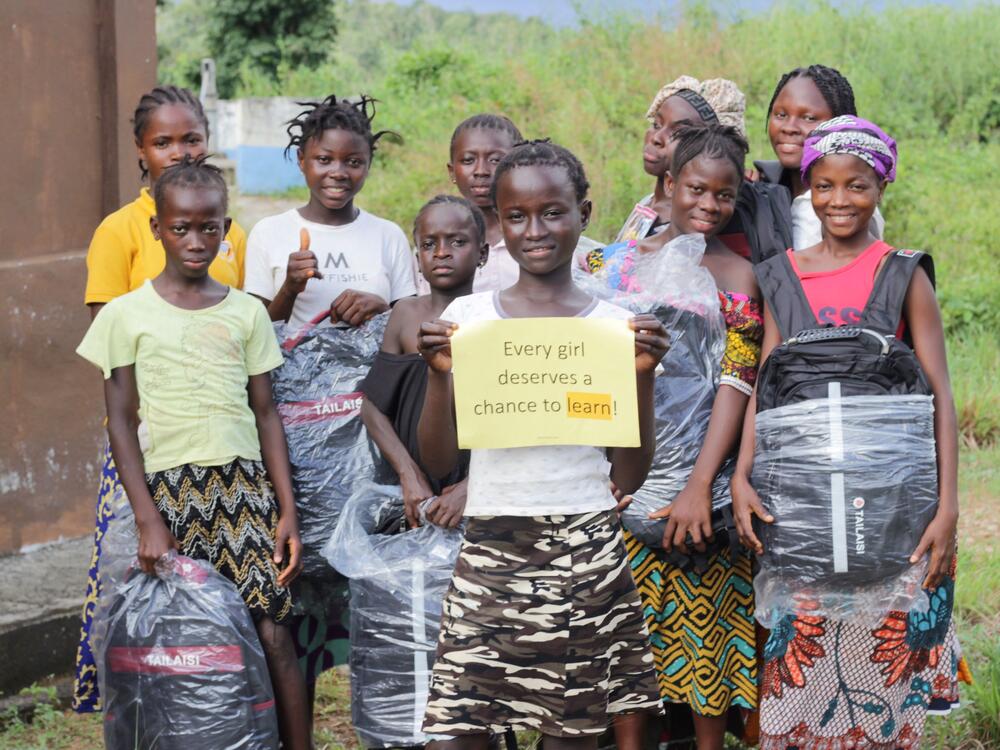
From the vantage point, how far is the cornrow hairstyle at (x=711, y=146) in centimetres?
343

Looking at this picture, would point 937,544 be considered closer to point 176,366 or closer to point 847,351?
point 847,351

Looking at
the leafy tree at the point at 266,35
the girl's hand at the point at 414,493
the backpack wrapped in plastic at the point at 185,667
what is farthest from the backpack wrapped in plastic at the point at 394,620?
the leafy tree at the point at 266,35

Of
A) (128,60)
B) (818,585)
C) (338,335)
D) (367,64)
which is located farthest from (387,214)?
(367,64)

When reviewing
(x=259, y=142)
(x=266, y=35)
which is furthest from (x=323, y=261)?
(x=266, y=35)

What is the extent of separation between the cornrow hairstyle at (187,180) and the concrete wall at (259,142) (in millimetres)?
15410

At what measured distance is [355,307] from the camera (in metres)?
3.61

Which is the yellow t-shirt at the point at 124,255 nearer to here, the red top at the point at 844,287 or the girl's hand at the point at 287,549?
the girl's hand at the point at 287,549

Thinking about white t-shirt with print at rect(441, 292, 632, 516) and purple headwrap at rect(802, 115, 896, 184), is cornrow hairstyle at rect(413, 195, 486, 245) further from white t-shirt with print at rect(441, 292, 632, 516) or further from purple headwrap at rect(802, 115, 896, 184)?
purple headwrap at rect(802, 115, 896, 184)

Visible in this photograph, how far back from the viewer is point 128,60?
4.76 meters

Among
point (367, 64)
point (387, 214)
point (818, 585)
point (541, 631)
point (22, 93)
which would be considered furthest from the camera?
point (367, 64)

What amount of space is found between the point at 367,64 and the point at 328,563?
3819 centimetres

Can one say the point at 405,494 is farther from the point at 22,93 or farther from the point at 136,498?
the point at 22,93

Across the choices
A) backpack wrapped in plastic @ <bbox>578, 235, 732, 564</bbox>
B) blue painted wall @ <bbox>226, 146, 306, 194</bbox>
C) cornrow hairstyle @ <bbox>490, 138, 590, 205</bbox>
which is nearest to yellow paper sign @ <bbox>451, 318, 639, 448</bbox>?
cornrow hairstyle @ <bbox>490, 138, 590, 205</bbox>

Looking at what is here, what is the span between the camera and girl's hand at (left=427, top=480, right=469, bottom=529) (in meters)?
3.26
